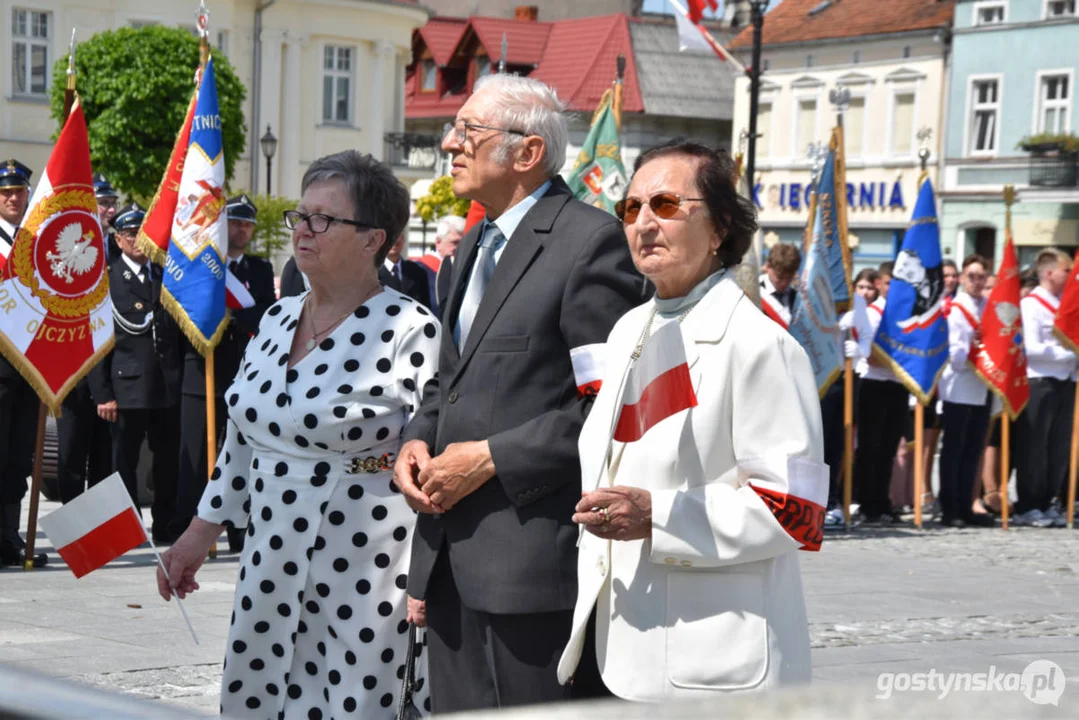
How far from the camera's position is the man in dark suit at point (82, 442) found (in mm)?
10922

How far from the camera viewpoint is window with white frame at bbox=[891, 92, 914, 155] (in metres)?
47.4

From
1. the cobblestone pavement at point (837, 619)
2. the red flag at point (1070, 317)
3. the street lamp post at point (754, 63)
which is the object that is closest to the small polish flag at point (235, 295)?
the cobblestone pavement at point (837, 619)

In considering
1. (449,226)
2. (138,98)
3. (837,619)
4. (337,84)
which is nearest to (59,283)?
(449,226)

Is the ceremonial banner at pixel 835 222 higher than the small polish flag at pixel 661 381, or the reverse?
the ceremonial banner at pixel 835 222

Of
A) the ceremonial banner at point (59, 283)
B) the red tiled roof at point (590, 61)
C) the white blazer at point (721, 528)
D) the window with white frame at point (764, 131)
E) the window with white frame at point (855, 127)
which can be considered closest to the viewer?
the white blazer at point (721, 528)

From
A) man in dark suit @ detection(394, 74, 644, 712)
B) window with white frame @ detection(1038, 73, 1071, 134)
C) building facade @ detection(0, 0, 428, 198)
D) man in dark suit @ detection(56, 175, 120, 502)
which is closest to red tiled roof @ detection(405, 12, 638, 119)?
building facade @ detection(0, 0, 428, 198)

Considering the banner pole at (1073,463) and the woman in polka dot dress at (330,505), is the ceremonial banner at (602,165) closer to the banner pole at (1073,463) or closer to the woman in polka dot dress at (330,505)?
the banner pole at (1073,463)

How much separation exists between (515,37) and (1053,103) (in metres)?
20.2

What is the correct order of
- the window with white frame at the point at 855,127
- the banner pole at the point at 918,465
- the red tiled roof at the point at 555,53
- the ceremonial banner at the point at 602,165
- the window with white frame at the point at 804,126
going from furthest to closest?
1. the red tiled roof at the point at 555,53
2. the window with white frame at the point at 804,126
3. the window with white frame at the point at 855,127
4. the ceremonial banner at the point at 602,165
5. the banner pole at the point at 918,465

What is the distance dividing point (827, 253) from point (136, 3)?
111ft

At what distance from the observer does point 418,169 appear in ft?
163

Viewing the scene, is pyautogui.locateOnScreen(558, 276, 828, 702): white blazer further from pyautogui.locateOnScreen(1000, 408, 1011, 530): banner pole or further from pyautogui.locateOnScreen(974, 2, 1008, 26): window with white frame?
pyautogui.locateOnScreen(974, 2, 1008, 26): window with white frame

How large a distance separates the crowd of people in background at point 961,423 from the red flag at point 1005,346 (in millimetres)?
112

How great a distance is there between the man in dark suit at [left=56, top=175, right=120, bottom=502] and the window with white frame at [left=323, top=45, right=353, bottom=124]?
36.9 meters
